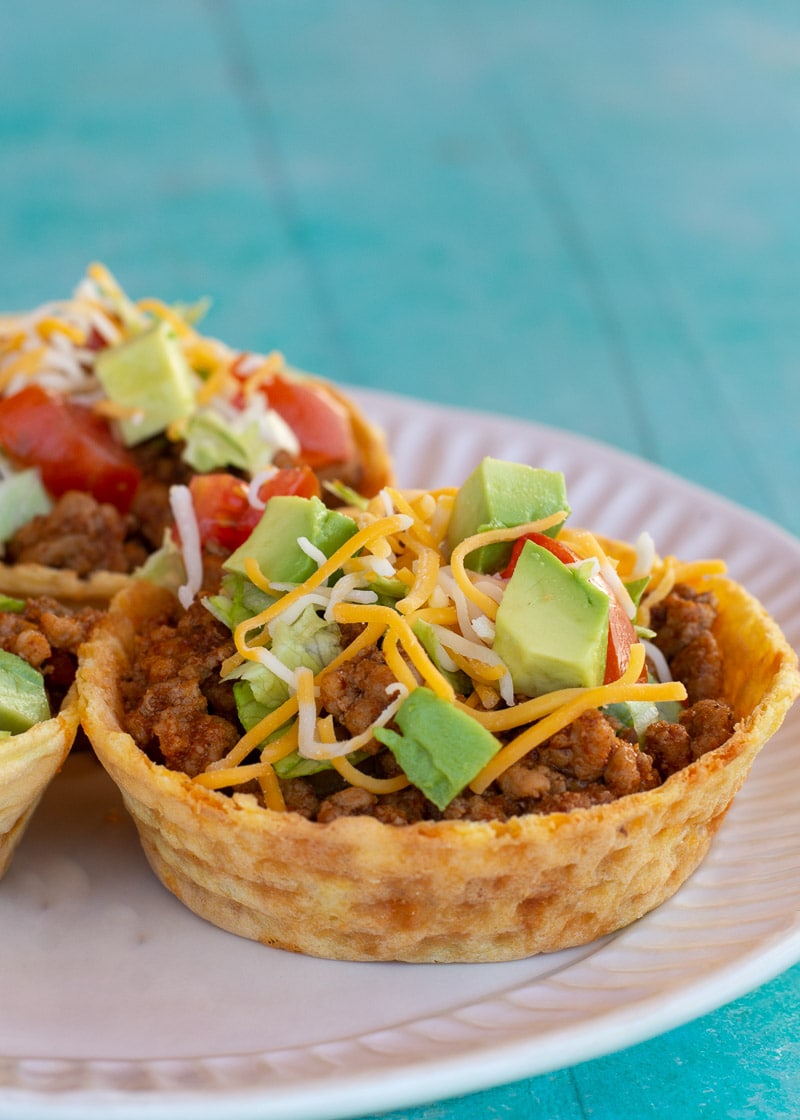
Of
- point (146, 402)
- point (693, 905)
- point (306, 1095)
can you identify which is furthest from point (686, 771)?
point (146, 402)

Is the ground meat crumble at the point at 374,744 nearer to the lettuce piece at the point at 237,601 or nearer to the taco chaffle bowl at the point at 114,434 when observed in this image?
the lettuce piece at the point at 237,601

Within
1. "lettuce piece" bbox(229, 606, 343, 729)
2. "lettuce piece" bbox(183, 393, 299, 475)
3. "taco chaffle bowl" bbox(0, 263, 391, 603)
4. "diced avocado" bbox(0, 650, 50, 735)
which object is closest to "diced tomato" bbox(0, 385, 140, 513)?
"taco chaffle bowl" bbox(0, 263, 391, 603)

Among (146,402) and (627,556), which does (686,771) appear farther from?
(146,402)

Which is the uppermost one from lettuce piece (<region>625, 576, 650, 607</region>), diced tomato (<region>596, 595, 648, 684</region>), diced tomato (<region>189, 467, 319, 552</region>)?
diced tomato (<region>596, 595, 648, 684</region>)

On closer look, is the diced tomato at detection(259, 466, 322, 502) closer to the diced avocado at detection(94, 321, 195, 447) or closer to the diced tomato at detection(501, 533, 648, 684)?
the diced avocado at detection(94, 321, 195, 447)

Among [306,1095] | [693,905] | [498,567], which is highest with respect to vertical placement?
[498,567]

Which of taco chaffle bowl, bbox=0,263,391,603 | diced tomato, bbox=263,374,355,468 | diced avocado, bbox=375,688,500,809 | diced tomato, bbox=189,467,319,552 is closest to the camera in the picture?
diced avocado, bbox=375,688,500,809
